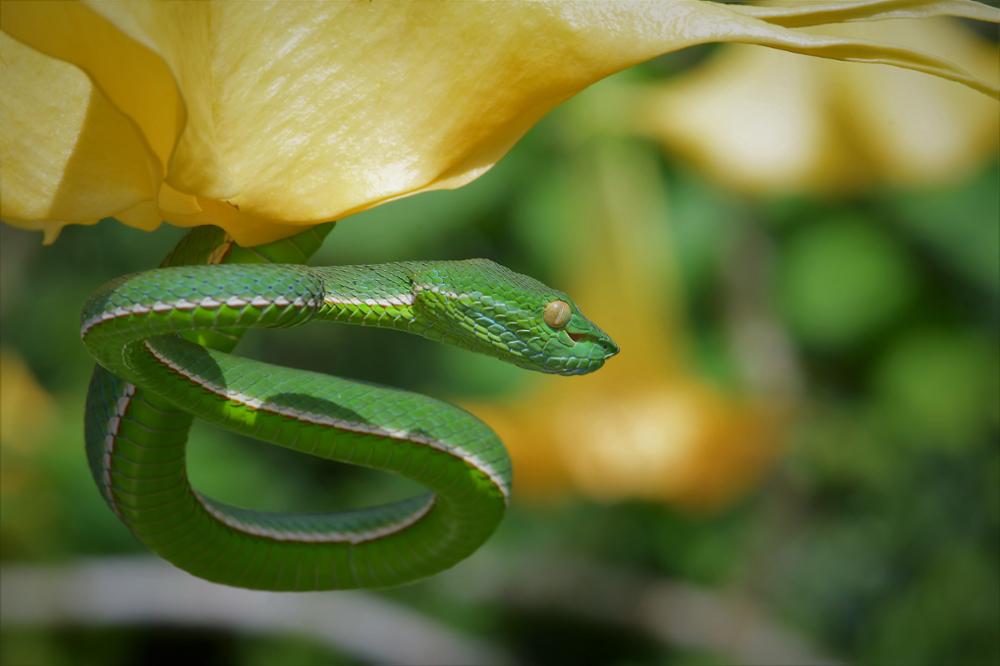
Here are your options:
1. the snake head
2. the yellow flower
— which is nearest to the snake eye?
the snake head

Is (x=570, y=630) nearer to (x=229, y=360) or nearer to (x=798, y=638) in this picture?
(x=798, y=638)

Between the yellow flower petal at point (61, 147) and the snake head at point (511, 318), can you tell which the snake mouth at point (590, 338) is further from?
the yellow flower petal at point (61, 147)

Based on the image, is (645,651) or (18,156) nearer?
(18,156)

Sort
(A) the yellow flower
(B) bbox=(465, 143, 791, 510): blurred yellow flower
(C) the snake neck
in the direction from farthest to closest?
(B) bbox=(465, 143, 791, 510): blurred yellow flower
(C) the snake neck
(A) the yellow flower

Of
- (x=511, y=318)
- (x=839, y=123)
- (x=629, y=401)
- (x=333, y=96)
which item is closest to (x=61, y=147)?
(x=333, y=96)

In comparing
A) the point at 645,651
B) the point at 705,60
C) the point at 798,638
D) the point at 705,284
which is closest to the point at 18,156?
the point at 705,60

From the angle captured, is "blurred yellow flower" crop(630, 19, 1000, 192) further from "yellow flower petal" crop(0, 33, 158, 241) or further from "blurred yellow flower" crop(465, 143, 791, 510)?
"yellow flower petal" crop(0, 33, 158, 241)
